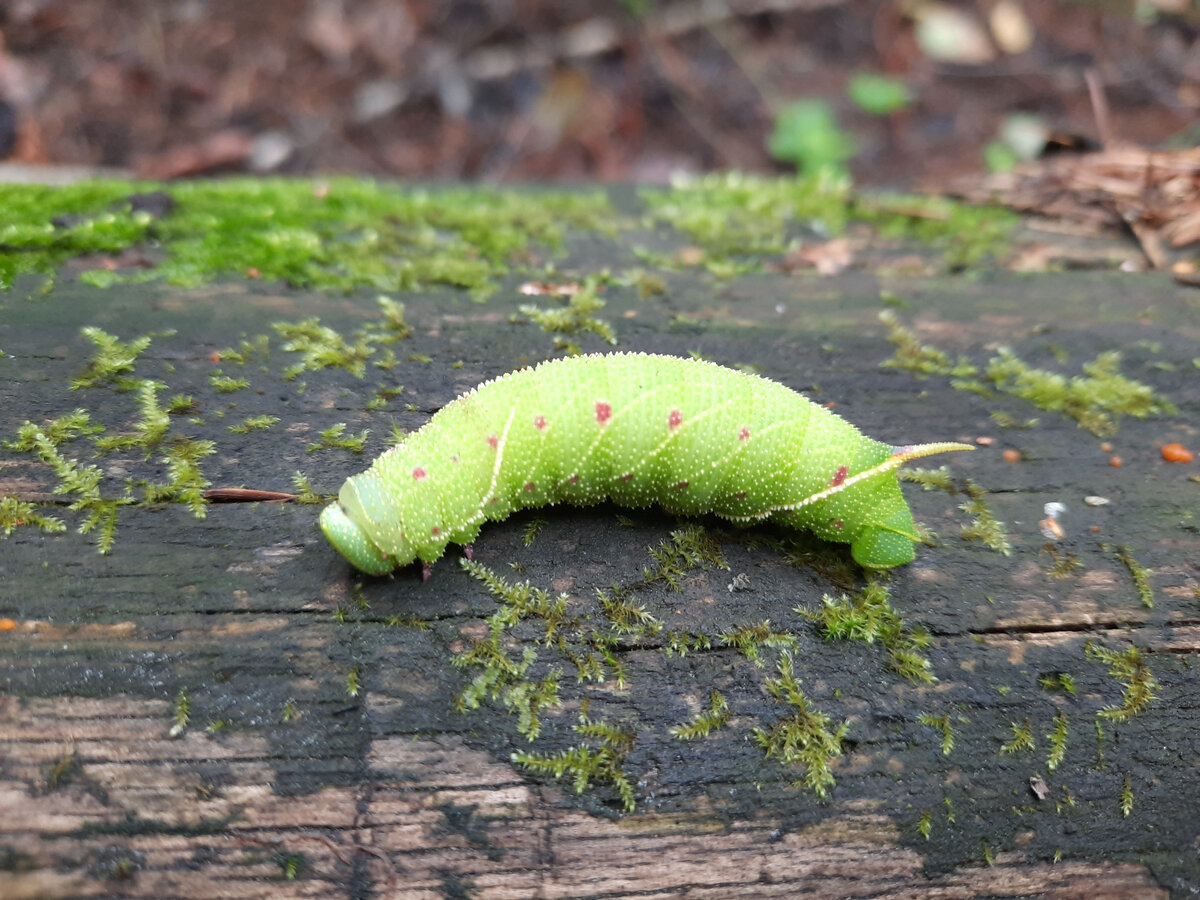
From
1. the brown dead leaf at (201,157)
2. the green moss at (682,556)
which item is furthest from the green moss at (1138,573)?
the brown dead leaf at (201,157)

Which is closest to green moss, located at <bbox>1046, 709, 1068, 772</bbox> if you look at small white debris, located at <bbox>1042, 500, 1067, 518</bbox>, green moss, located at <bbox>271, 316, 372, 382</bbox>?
small white debris, located at <bbox>1042, 500, 1067, 518</bbox>

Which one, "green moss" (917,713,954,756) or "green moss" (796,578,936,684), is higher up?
"green moss" (796,578,936,684)

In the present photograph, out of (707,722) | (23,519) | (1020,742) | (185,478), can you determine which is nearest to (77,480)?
(23,519)

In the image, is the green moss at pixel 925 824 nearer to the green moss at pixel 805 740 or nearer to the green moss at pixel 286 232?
the green moss at pixel 805 740

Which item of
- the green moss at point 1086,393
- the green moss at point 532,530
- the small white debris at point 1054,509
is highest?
the green moss at point 1086,393

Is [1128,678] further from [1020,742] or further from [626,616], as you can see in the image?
[626,616]

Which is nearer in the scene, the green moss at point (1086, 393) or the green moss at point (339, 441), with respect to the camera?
the green moss at point (339, 441)

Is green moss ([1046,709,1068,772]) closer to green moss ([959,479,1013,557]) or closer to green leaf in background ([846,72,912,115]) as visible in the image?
green moss ([959,479,1013,557])
